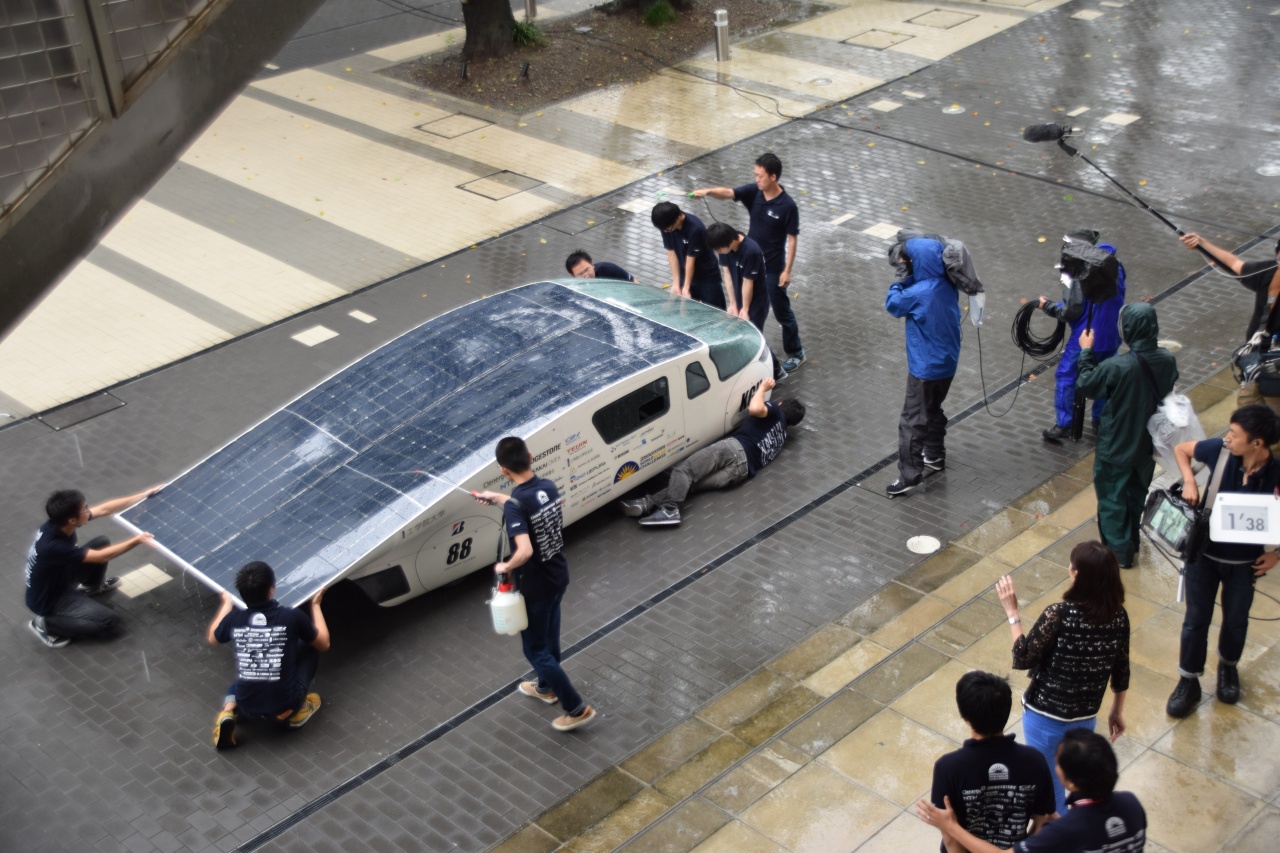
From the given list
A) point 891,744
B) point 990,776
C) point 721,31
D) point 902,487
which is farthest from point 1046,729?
point 721,31

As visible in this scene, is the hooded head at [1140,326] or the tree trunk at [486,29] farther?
the tree trunk at [486,29]

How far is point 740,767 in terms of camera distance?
7.27 meters

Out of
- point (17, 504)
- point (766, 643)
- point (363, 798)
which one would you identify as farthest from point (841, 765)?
point (17, 504)

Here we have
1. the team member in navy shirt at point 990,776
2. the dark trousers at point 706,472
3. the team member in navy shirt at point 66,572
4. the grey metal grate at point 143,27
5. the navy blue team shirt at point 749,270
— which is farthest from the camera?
the navy blue team shirt at point 749,270

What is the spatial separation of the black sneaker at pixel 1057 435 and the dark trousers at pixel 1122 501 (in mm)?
1821

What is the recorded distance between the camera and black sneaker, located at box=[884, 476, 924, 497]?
9.85 m

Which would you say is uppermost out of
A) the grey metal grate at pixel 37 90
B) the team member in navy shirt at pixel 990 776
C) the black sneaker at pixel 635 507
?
the grey metal grate at pixel 37 90

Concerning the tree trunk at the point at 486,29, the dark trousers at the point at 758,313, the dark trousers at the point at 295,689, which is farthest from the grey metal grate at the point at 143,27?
the tree trunk at the point at 486,29

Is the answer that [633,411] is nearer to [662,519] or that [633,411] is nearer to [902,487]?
[662,519]

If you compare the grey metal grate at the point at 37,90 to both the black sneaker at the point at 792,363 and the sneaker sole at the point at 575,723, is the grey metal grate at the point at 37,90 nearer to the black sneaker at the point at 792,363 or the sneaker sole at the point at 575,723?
the sneaker sole at the point at 575,723

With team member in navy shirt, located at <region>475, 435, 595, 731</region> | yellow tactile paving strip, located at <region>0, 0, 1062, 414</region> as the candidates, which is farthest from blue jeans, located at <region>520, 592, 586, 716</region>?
yellow tactile paving strip, located at <region>0, 0, 1062, 414</region>

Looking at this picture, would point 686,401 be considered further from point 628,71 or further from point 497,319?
point 628,71

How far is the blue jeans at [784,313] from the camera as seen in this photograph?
37.8 feet

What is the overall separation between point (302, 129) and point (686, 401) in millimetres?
10408
